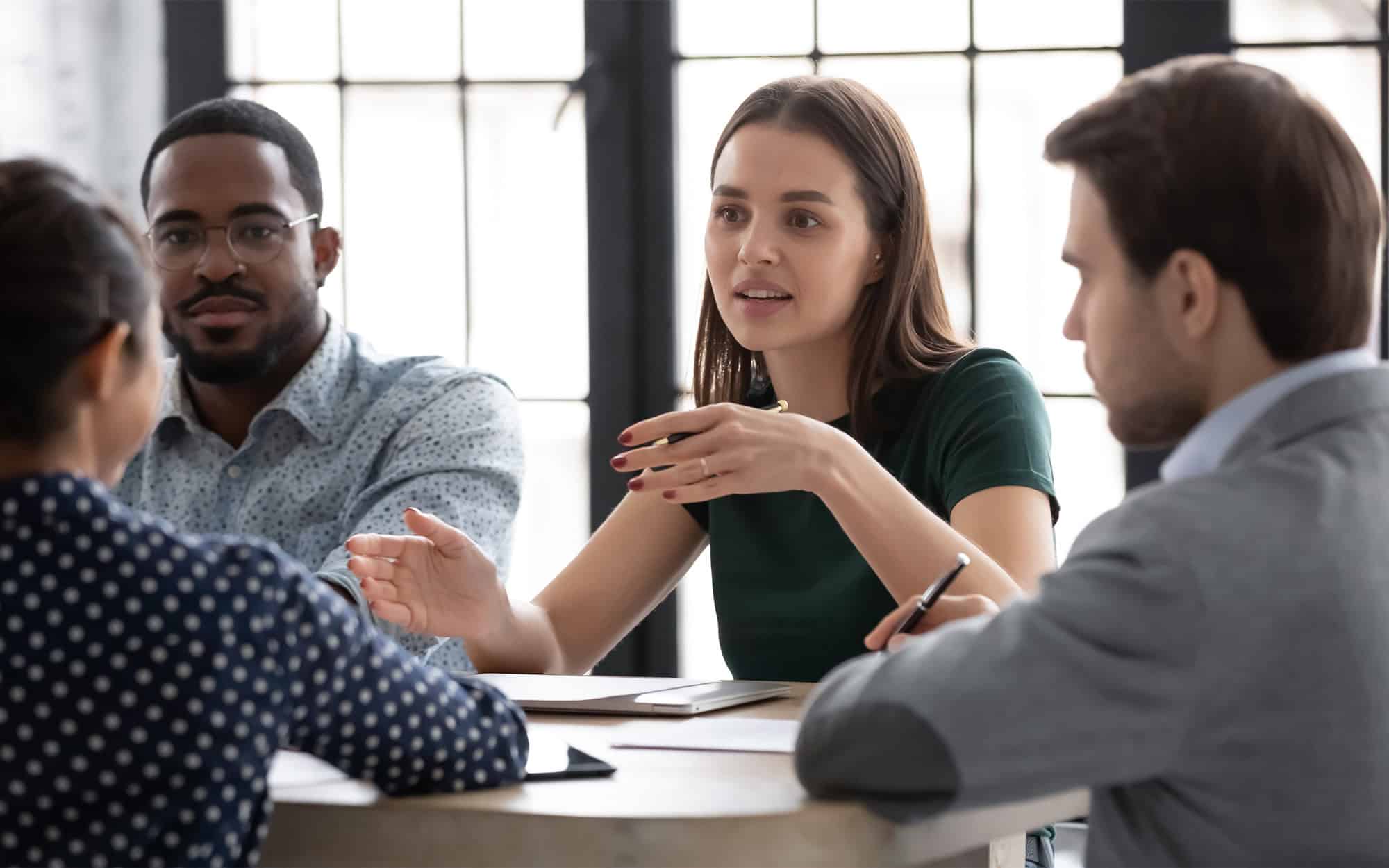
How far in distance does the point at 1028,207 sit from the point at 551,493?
3.37ft

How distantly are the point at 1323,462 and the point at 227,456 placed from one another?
160 centimetres

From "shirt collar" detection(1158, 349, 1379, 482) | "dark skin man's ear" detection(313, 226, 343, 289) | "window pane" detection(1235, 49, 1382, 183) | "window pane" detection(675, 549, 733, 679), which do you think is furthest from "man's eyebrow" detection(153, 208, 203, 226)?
"window pane" detection(1235, 49, 1382, 183)

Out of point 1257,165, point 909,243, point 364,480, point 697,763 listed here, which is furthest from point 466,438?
point 1257,165

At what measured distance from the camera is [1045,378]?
2701mm

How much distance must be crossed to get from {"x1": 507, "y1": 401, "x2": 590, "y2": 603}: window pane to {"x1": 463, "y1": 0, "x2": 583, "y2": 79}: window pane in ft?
2.03

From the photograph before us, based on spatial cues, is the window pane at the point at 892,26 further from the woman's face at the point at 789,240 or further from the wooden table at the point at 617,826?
the wooden table at the point at 617,826

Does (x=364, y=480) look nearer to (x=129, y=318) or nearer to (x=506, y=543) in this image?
(x=506, y=543)

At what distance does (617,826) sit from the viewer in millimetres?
945

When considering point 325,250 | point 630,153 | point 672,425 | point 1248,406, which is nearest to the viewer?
point 1248,406

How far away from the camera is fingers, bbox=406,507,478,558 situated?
1.49m

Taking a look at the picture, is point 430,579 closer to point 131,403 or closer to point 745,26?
point 131,403

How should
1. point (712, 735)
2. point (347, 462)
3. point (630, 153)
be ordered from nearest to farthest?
point (712, 735)
point (347, 462)
point (630, 153)

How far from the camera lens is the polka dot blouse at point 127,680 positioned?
34.1 inches

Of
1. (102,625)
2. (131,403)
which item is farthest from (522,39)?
(102,625)
